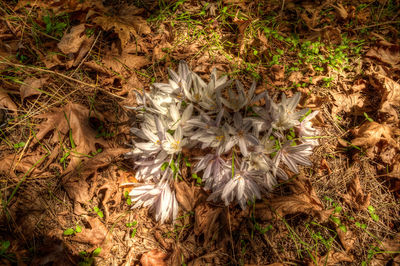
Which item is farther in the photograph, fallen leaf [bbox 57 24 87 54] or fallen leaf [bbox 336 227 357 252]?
fallen leaf [bbox 57 24 87 54]

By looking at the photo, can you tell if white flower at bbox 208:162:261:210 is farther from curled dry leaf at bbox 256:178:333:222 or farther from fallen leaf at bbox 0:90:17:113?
fallen leaf at bbox 0:90:17:113

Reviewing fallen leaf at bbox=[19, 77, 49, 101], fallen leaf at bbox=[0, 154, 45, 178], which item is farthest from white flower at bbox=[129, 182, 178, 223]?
fallen leaf at bbox=[19, 77, 49, 101]

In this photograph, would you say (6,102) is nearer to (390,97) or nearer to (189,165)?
(189,165)

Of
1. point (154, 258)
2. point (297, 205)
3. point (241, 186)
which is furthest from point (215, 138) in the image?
point (154, 258)

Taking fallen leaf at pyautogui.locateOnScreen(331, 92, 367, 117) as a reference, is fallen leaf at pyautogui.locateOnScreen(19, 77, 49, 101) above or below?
above

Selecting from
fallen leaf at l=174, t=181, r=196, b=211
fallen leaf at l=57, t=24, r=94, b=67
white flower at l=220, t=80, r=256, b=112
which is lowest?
fallen leaf at l=174, t=181, r=196, b=211

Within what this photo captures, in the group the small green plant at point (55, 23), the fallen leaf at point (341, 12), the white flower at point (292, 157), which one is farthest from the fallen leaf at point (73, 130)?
the fallen leaf at point (341, 12)

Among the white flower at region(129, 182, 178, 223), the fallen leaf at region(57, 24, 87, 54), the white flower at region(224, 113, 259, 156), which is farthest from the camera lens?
the fallen leaf at region(57, 24, 87, 54)

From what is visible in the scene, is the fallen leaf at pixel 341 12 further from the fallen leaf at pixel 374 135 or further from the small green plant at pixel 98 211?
the small green plant at pixel 98 211
